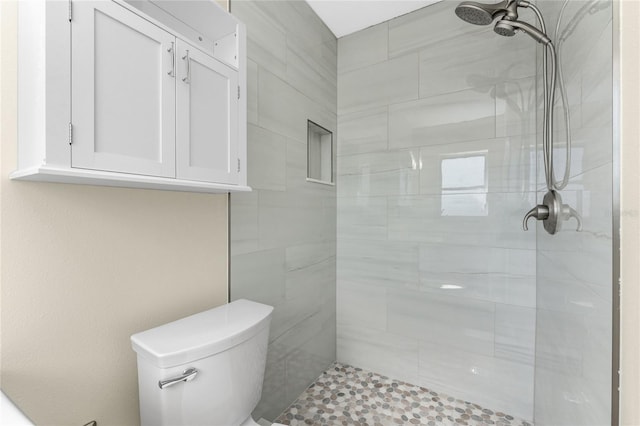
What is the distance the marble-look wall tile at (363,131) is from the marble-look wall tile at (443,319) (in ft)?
3.46

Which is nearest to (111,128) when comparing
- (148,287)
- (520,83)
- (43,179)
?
(43,179)

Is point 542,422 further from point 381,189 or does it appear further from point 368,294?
point 381,189

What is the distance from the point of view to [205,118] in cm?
102

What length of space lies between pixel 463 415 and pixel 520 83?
1939 mm

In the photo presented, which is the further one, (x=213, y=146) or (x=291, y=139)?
(x=291, y=139)

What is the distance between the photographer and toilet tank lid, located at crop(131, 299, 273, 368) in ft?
2.80

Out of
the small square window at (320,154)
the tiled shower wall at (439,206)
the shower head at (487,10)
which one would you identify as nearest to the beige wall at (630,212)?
the shower head at (487,10)

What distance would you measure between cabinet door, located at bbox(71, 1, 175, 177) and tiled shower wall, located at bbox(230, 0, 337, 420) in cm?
55

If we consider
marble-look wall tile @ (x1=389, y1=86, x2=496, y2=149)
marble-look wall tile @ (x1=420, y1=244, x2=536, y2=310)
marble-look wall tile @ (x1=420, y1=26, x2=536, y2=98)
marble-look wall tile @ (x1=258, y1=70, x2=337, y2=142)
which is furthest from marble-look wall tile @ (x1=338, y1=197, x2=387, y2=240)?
marble-look wall tile @ (x1=420, y1=26, x2=536, y2=98)

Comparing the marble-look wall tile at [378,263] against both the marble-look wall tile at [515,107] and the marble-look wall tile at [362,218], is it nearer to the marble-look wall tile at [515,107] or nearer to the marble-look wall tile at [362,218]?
the marble-look wall tile at [362,218]

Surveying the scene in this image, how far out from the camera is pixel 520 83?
169 centimetres

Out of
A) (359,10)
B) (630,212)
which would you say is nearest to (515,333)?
(630,212)

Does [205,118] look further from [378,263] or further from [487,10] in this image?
[378,263]

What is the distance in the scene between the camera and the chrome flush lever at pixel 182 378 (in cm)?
84
